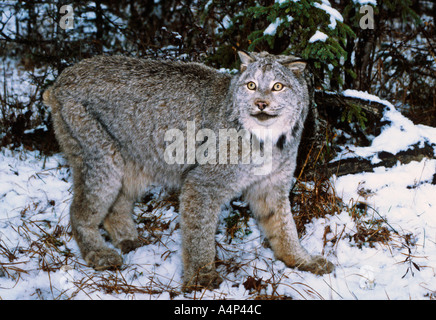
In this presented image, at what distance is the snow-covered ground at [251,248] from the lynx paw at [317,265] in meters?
0.08

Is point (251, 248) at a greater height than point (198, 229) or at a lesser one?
lesser

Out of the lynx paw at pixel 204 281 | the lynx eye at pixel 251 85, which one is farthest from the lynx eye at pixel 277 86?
the lynx paw at pixel 204 281

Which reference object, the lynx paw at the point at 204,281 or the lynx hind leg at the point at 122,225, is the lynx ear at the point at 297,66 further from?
the lynx hind leg at the point at 122,225

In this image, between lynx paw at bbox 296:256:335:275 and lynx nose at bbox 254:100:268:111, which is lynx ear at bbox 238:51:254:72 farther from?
lynx paw at bbox 296:256:335:275

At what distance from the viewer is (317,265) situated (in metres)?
3.35

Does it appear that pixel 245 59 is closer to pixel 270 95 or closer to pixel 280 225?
pixel 270 95

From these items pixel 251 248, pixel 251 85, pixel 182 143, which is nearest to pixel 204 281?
pixel 251 248

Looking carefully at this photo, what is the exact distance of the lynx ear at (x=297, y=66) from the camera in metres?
3.26

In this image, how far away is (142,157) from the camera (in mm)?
3775

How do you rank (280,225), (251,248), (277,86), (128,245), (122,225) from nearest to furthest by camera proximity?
(277,86), (280,225), (251,248), (128,245), (122,225)

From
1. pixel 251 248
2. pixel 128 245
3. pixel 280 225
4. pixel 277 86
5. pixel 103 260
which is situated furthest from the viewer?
pixel 128 245

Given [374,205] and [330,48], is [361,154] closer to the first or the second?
[374,205]

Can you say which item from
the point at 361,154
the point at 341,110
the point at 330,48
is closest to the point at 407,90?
the point at 341,110

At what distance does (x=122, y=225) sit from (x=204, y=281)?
119 cm
